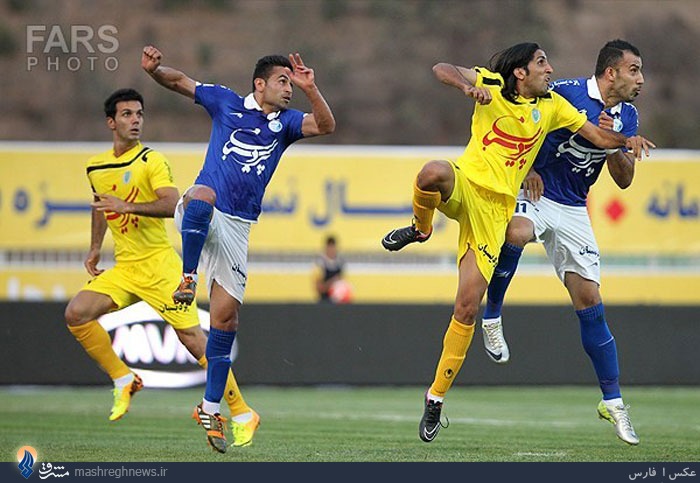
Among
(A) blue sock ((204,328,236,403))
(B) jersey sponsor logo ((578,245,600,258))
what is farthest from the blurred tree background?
(A) blue sock ((204,328,236,403))

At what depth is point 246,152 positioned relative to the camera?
945cm

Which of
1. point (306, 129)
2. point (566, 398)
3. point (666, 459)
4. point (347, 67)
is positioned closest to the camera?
point (666, 459)

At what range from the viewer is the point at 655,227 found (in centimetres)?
2792

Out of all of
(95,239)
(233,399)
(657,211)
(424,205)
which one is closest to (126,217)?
(95,239)

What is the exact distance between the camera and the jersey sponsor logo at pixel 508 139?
9.20m

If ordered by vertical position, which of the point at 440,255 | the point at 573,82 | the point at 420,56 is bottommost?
the point at 440,255

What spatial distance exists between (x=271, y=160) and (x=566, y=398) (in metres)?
7.26

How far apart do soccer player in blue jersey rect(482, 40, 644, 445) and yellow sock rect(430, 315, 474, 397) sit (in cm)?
76

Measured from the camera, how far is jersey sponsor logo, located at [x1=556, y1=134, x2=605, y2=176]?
9.81m

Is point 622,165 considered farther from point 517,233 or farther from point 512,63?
point 512,63

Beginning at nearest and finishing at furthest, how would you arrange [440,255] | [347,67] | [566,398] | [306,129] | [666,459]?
[666,459]
[306,129]
[566,398]
[440,255]
[347,67]

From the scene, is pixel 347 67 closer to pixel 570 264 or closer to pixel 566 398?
pixel 566 398

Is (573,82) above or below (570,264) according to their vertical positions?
above

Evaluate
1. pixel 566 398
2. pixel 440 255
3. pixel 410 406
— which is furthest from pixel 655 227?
pixel 410 406
